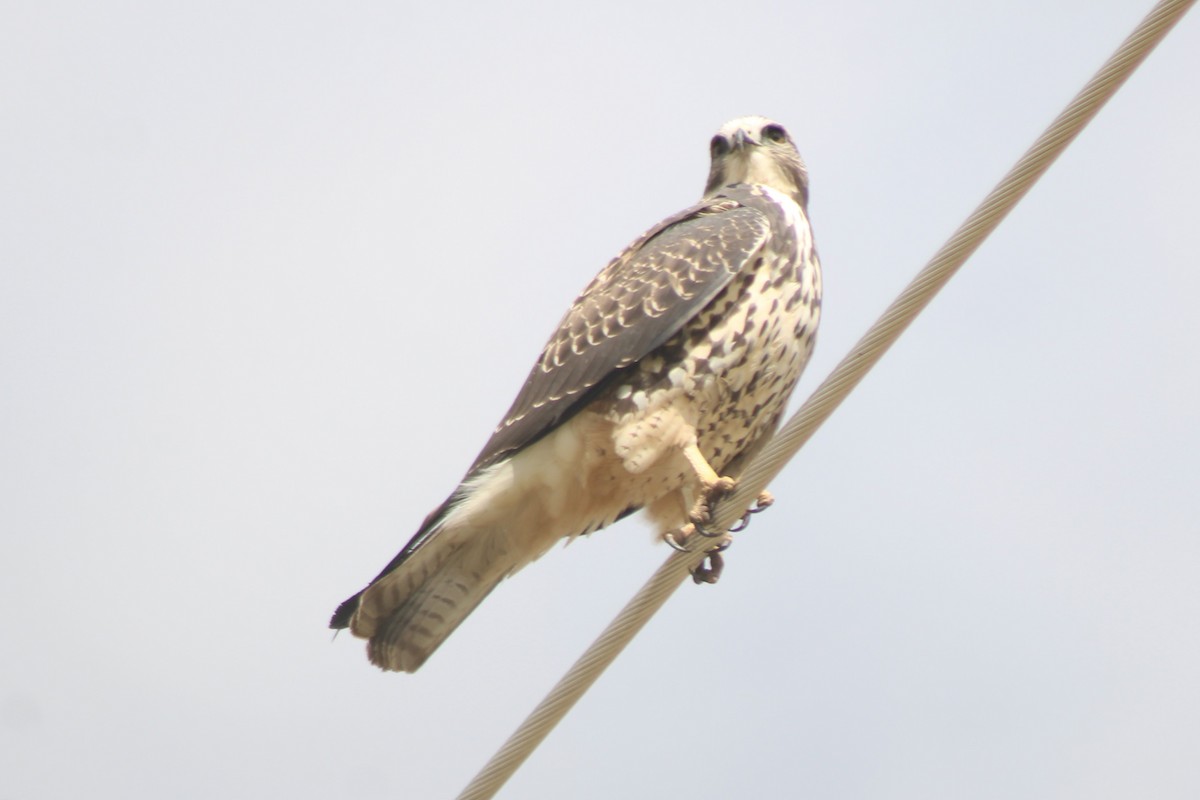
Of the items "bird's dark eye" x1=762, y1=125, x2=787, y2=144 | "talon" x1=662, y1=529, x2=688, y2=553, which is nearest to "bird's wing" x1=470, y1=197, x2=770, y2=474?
"talon" x1=662, y1=529, x2=688, y2=553

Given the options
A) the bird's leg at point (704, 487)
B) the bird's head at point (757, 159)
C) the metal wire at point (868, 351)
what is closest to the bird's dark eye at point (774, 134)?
the bird's head at point (757, 159)

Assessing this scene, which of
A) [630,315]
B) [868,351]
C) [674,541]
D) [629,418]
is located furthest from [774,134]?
[868,351]

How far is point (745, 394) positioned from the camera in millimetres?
6691

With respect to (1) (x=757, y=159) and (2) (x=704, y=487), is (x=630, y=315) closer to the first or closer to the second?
(2) (x=704, y=487)

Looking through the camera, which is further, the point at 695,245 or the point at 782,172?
the point at 782,172

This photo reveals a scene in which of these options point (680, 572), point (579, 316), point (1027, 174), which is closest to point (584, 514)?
point (579, 316)

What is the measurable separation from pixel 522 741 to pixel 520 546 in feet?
5.74

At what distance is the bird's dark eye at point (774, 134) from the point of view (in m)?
8.02

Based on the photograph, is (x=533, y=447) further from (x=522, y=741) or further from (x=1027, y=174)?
(x=1027, y=174)

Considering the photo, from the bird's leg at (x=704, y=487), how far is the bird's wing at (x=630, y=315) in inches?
15.5

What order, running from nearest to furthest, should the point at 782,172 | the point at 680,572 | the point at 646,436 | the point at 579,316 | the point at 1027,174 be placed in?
the point at 1027,174, the point at 680,572, the point at 646,436, the point at 579,316, the point at 782,172

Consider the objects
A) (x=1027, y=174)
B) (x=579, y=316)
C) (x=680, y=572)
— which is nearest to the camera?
(x=1027, y=174)

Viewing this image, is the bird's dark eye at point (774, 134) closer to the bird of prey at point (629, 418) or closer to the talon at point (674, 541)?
the bird of prey at point (629, 418)

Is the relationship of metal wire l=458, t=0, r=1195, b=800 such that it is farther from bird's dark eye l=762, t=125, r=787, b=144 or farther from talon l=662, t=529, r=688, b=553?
bird's dark eye l=762, t=125, r=787, b=144
